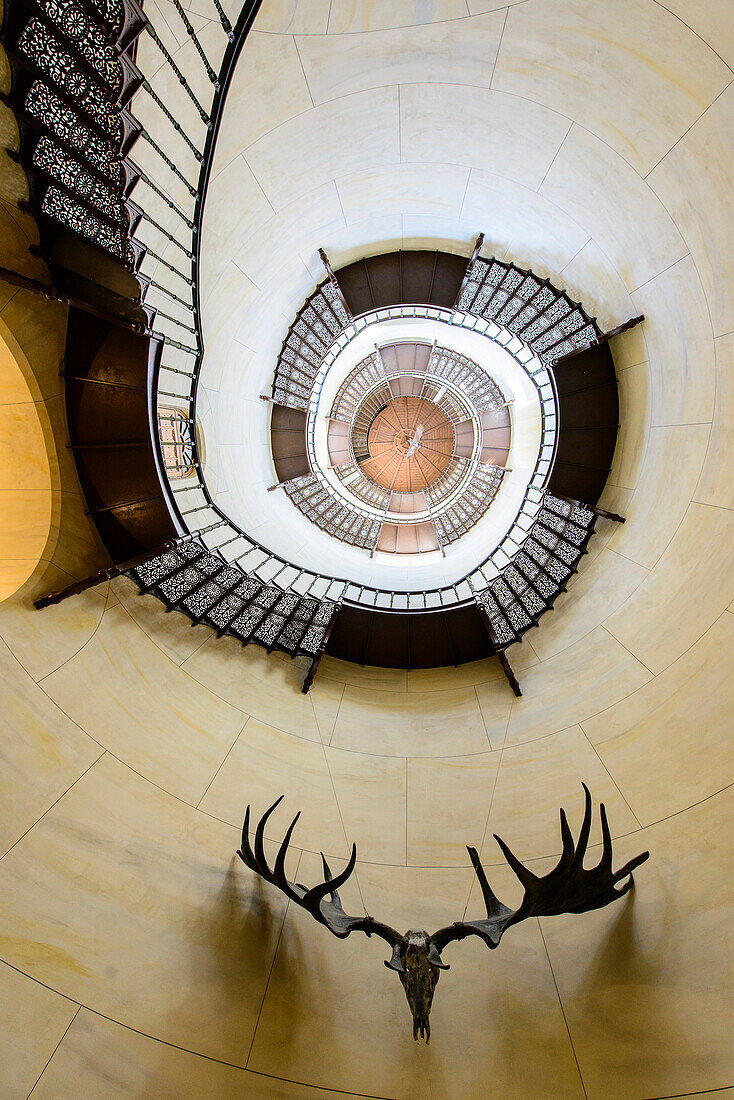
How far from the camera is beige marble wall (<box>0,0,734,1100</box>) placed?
4684mm

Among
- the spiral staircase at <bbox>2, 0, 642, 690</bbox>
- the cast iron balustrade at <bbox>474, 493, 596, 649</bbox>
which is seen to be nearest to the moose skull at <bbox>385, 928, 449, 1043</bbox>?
the spiral staircase at <bbox>2, 0, 642, 690</bbox>

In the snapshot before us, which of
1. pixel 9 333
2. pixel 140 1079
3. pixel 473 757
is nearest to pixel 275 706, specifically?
pixel 473 757

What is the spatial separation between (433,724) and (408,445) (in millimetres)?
10079

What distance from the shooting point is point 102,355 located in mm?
5676

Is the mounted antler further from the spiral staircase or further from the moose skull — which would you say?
the spiral staircase

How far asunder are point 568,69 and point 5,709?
9.50 m

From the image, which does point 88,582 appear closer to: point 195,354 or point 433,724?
point 195,354

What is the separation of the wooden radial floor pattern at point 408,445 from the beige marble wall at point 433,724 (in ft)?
24.3

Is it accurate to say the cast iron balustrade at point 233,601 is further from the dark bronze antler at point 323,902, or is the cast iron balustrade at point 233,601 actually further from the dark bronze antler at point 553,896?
the dark bronze antler at point 553,896

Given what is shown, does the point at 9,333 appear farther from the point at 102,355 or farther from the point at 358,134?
the point at 358,134

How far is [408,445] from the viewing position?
15.5 metres

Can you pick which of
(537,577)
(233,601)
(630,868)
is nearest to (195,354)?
(233,601)

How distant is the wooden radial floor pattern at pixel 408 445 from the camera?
15.2 meters

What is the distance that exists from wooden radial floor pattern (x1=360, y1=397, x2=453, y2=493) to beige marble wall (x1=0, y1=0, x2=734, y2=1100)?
7.39 meters
